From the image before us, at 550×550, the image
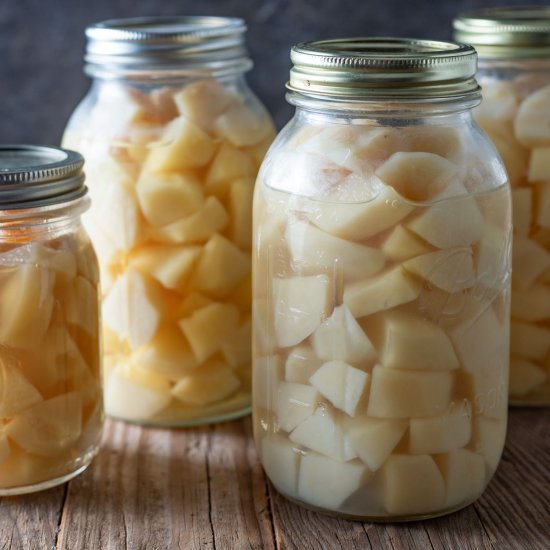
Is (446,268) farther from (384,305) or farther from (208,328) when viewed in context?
(208,328)

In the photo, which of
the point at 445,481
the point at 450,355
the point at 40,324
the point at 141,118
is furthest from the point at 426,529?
the point at 141,118

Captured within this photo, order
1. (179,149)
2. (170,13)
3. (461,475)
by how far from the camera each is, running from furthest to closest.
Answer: (170,13)
(179,149)
(461,475)

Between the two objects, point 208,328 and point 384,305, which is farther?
point 208,328

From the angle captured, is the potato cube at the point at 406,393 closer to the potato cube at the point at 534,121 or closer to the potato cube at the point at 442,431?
the potato cube at the point at 442,431

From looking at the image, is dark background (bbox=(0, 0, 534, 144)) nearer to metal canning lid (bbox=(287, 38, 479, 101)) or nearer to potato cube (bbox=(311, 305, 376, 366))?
metal canning lid (bbox=(287, 38, 479, 101))

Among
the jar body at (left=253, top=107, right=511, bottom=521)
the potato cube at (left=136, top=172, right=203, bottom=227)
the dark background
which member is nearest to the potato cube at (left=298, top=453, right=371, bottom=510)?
the jar body at (left=253, top=107, right=511, bottom=521)

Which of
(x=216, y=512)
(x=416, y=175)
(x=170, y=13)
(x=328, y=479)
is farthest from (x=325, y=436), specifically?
(x=170, y=13)

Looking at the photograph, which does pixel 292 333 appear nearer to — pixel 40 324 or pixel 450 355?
pixel 450 355

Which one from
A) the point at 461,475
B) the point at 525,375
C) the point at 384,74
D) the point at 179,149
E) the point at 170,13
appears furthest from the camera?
the point at 170,13
